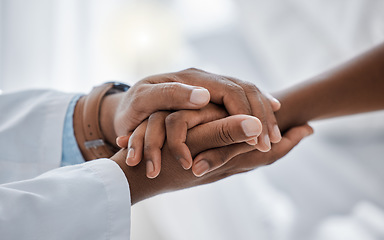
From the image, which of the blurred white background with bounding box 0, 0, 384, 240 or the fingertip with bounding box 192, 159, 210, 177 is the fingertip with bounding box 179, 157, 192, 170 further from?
the blurred white background with bounding box 0, 0, 384, 240

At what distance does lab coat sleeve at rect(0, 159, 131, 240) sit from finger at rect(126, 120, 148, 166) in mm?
45

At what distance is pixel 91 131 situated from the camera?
30.3 inches

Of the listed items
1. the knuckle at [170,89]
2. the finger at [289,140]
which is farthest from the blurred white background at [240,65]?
the knuckle at [170,89]

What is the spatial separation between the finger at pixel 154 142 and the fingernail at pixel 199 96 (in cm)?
6

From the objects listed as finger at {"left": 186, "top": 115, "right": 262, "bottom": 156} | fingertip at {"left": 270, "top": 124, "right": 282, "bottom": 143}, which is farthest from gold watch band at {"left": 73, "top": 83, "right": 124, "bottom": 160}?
fingertip at {"left": 270, "top": 124, "right": 282, "bottom": 143}

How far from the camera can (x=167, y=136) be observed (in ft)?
2.01

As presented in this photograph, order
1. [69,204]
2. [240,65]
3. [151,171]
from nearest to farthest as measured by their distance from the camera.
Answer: [69,204] < [151,171] < [240,65]

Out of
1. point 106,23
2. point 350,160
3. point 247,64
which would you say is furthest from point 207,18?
point 350,160

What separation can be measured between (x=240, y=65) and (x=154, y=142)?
2.88ft

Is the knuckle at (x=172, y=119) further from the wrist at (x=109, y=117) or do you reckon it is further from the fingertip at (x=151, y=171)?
the wrist at (x=109, y=117)

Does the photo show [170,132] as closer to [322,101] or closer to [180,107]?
[180,107]

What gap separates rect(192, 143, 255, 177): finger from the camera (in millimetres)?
583

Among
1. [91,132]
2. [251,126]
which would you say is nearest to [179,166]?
[251,126]

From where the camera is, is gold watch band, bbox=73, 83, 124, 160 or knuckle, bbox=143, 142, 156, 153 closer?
knuckle, bbox=143, 142, 156, 153
